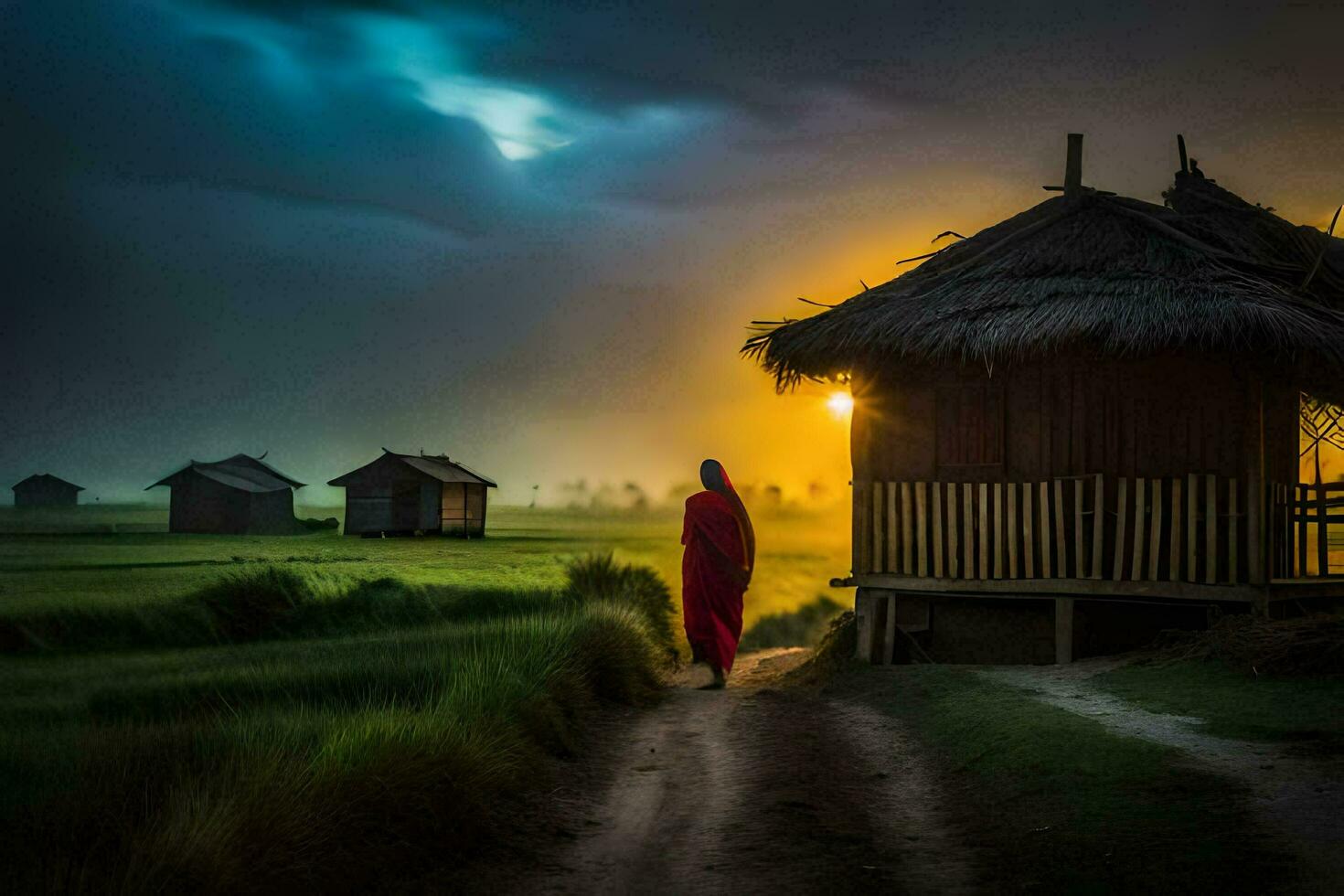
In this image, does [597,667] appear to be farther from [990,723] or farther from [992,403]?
[992,403]

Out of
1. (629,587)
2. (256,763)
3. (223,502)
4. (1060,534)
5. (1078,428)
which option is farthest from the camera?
(629,587)

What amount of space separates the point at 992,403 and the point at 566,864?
9.43 metres

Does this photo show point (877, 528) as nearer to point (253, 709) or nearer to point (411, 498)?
point (411, 498)

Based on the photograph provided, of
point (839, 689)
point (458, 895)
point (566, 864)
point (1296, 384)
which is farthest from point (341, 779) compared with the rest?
point (1296, 384)

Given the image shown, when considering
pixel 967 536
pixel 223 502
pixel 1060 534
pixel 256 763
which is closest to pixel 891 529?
pixel 967 536

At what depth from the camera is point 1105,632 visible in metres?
13.1

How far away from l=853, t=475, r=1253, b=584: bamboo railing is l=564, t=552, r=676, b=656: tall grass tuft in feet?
10.7

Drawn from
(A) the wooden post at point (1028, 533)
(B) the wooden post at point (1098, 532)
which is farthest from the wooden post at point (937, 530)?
(B) the wooden post at point (1098, 532)

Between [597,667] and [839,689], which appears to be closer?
[597,667]

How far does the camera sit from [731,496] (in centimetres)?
1270

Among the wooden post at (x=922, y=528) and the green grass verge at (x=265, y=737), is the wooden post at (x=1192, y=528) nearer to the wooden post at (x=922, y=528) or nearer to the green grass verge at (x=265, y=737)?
the wooden post at (x=922, y=528)

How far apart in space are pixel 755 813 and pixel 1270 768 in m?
2.98

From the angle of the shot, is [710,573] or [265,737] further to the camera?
[710,573]

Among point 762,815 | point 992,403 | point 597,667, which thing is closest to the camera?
point 762,815
